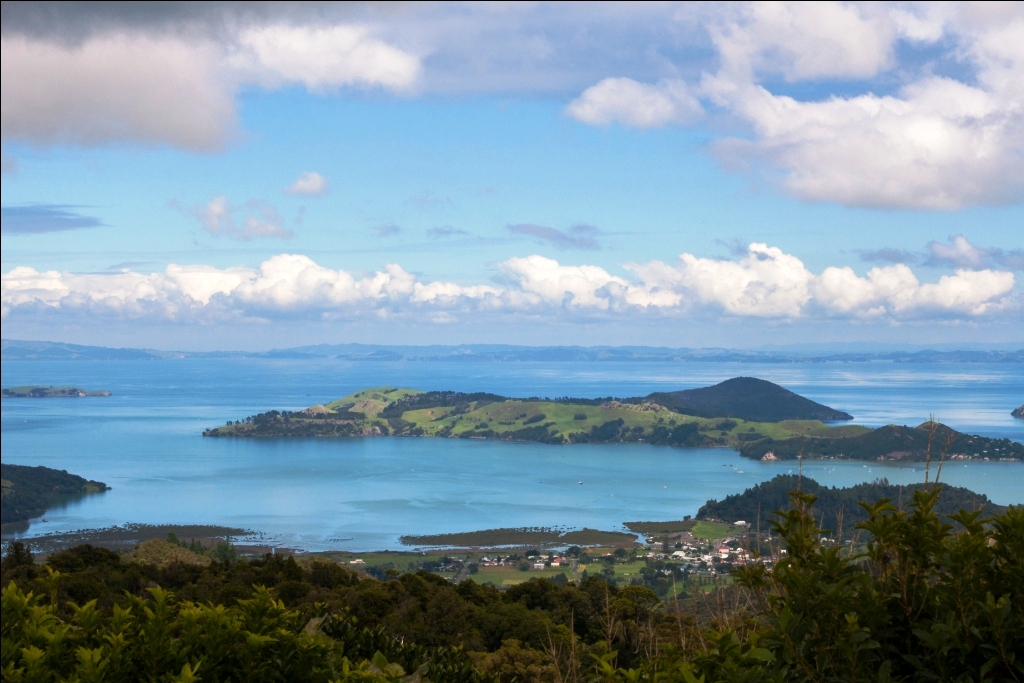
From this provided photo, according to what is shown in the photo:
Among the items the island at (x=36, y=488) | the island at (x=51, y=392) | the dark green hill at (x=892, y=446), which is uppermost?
the dark green hill at (x=892, y=446)

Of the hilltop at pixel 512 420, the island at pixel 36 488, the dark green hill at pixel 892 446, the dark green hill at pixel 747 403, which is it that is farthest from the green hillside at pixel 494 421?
the island at pixel 36 488

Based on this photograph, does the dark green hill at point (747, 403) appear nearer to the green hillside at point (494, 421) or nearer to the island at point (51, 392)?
the green hillside at point (494, 421)

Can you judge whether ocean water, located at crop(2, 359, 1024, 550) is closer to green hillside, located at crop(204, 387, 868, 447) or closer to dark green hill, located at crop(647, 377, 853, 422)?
dark green hill, located at crop(647, 377, 853, 422)

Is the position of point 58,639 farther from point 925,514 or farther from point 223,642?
point 925,514

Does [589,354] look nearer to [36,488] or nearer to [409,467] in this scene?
[409,467]

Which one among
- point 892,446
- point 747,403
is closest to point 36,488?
point 892,446

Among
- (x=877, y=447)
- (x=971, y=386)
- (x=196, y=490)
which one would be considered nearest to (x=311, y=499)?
(x=196, y=490)

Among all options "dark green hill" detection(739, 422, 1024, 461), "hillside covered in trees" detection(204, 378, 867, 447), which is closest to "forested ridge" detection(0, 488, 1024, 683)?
"dark green hill" detection(739, 422, 1024, 461)

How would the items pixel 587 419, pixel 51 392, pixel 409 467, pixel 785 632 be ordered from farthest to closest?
pixel 51 392, pixel 587 419, pixel 409 467, pixel 785 632
